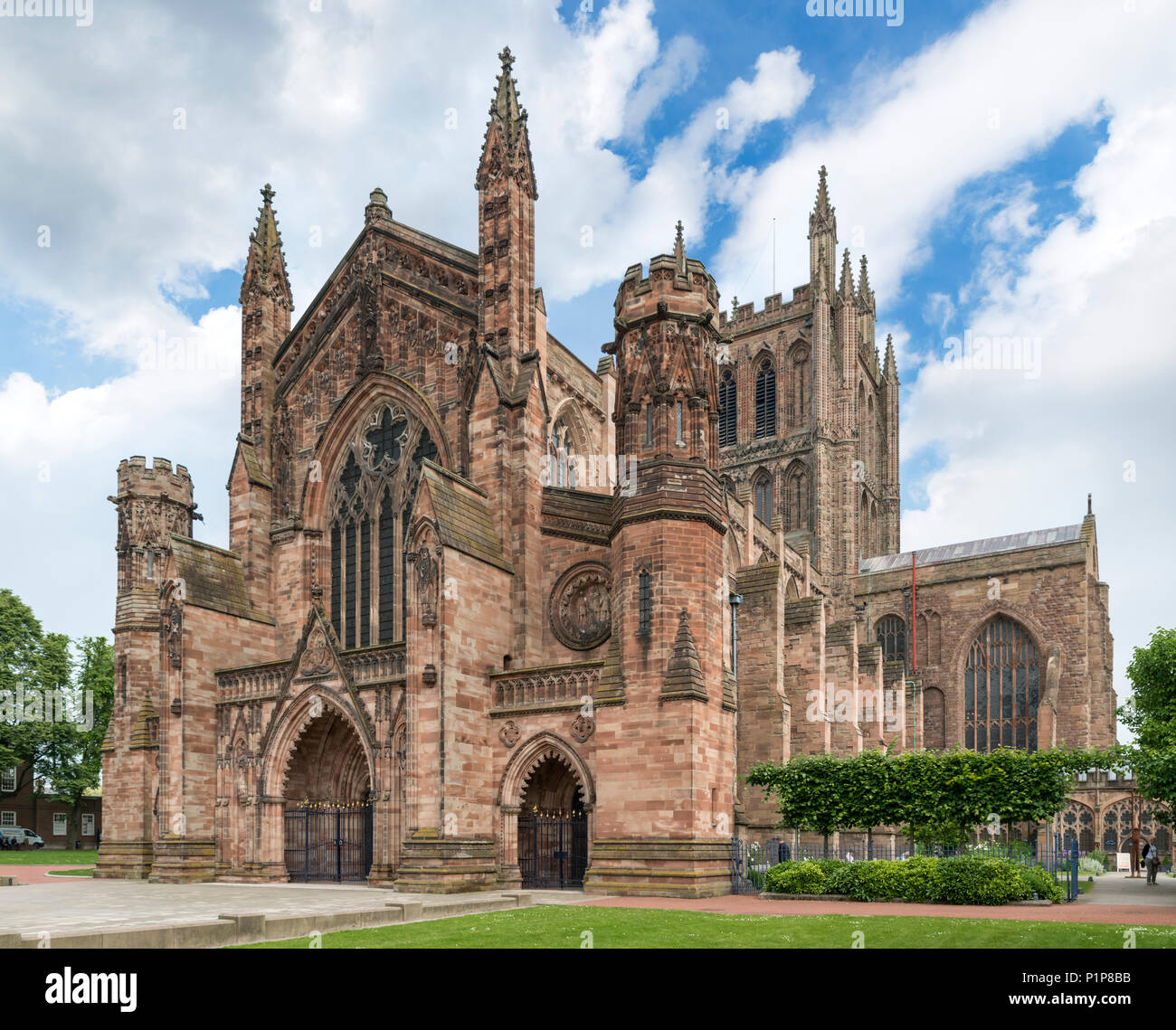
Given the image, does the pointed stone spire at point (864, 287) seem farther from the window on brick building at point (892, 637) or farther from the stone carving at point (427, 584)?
the stone carving at point (427, 584)

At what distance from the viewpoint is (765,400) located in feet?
213

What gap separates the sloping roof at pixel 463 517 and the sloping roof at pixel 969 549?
34.7m

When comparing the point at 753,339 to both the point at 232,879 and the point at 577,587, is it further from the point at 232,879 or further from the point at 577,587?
the point at 232,879

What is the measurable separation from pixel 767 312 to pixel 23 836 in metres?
50.6

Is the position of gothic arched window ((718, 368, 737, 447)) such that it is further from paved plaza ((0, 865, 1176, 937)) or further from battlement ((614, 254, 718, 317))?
paved plaza ((0, 865, 1176, 937))

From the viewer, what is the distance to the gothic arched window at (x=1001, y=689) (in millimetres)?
50281

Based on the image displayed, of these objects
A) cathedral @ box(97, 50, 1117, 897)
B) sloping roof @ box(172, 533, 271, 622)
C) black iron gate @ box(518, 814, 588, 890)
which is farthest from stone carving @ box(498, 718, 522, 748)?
sloping roof @ box(172, 533, 271, 622)

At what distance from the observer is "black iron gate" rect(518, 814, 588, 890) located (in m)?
25.5

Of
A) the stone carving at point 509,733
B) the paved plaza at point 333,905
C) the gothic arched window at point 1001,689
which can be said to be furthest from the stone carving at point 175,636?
the gothic arched window at point 1001,689

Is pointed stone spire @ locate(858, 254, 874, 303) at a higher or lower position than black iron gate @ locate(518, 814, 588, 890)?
higher

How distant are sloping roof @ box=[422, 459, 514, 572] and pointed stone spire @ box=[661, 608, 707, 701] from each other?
558cm
